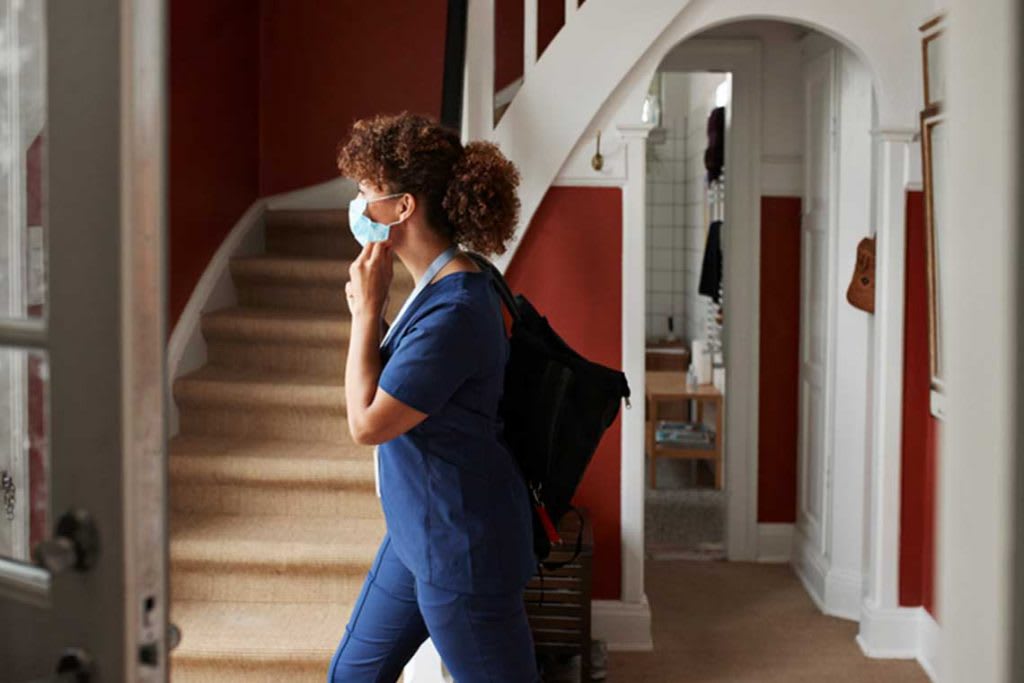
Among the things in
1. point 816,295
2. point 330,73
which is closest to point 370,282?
point 816,295

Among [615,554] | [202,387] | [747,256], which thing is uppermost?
[747,256]

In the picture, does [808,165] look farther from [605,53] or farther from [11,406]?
[11,406]

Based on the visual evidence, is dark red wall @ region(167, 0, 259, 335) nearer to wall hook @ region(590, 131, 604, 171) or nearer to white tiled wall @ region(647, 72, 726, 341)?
wall hook @ region(590, 131, 604, 171)

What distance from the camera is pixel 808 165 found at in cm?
560

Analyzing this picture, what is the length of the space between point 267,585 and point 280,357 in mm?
1138

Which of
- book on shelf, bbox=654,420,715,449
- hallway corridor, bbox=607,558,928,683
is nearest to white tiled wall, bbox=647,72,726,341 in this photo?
book on shelf, bbox=654,420,715,449

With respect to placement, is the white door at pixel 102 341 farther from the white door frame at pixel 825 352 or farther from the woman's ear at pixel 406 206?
the white door frame at pixel 825 352

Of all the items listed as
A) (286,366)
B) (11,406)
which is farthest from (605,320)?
(11,406)

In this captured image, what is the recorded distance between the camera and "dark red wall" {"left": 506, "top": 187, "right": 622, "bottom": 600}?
450 centimetres

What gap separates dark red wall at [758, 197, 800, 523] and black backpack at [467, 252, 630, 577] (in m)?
3.42

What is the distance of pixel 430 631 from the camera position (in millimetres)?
2379

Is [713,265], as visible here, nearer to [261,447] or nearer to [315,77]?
[315,77]

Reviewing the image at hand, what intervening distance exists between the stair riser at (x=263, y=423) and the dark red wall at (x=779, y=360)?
7.61 feet

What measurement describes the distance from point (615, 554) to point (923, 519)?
1.13 m
